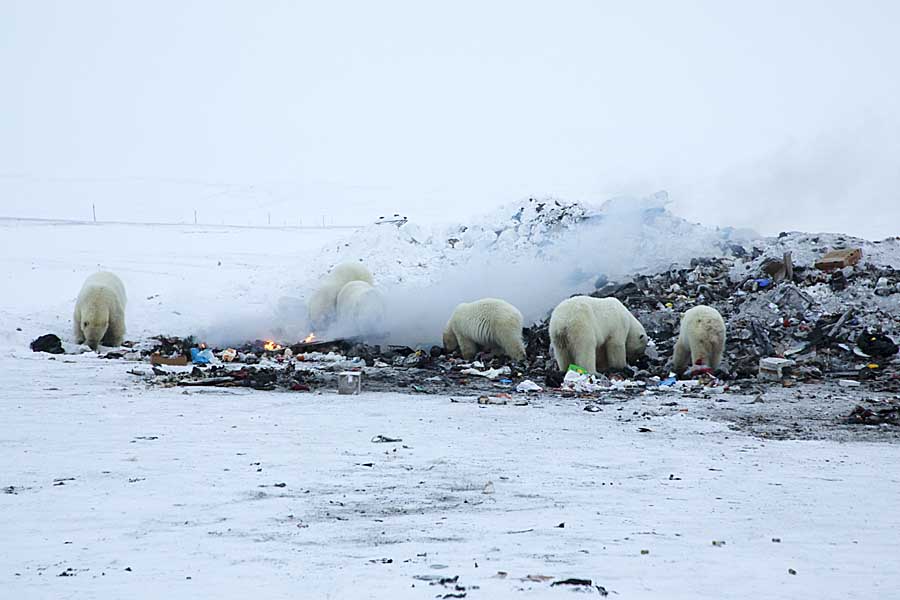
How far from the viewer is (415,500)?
6.92 m

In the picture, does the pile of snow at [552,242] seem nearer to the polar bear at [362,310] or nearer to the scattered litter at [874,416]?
the polar bear at [362,310]

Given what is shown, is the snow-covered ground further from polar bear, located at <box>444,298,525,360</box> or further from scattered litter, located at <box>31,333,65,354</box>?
scattered litter, located at <box>31,333,65,354</box>

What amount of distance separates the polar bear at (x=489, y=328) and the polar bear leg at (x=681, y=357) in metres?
2.71

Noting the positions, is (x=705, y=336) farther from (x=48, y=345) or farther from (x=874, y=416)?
(x=48, y=345)

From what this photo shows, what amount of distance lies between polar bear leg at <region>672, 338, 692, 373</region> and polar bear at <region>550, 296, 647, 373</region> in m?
0.83

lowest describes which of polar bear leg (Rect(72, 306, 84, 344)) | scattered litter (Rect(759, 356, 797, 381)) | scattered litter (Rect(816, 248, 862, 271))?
scattered litter (Rect(759, 356, 797, 381))

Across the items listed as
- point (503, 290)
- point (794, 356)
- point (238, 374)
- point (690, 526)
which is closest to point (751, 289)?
point (794, 356)

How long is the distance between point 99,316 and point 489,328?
749 centimetres

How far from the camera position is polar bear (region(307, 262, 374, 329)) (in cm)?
2077

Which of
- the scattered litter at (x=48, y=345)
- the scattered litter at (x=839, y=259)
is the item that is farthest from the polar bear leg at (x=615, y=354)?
the scattered litter at (x=48, y=345)

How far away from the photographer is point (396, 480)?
759cm

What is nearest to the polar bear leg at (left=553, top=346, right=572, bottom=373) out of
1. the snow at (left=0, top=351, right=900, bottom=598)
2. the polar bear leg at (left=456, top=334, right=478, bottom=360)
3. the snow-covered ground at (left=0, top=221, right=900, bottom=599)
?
the snow-covered ground at (left=0, top=221, right=900, bottom=599)

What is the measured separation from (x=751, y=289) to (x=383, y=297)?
24.6 ft

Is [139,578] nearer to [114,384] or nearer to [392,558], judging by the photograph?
[392,558]
